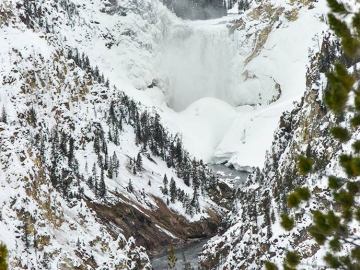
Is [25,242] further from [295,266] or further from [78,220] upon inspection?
[295,266]

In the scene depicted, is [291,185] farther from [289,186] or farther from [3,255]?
[3,255]

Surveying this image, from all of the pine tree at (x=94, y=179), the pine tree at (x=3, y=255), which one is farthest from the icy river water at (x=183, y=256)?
the pine tree at (x=3, y=255)

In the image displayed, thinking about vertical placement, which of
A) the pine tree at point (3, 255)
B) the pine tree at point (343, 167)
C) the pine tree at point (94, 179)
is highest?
the pine tree at point (343, 167)

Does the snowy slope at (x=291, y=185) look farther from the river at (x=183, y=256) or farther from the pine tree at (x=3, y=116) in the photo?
the pine tree at (x=3, y=116)

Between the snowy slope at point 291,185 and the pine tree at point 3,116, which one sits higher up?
the snowy slope at point 291,185

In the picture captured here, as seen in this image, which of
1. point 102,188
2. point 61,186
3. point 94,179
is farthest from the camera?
point 94,179

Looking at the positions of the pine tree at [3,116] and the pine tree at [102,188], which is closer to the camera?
the pine tree at [3,116]

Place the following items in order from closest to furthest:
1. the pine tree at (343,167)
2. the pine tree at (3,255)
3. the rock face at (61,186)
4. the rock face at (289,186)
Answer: the pine tree at (3,255) → the pine tree at (343,167) → the rock face at (289,186) → the rock face at (61,186)

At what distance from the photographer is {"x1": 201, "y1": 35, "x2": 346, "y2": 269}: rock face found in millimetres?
84938

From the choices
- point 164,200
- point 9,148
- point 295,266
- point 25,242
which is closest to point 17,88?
point 164,200

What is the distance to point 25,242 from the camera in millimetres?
81938

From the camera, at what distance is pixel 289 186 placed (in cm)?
10431

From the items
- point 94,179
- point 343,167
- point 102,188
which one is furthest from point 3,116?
point 343,167

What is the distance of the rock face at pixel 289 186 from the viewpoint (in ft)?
279
